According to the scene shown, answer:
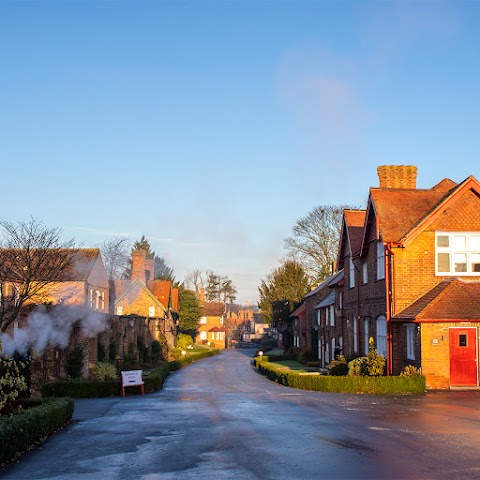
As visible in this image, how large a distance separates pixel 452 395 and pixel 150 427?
12.5 metres

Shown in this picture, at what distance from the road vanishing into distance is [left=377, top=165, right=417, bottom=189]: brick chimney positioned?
1539 centimetres

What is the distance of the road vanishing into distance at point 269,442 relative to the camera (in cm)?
1034

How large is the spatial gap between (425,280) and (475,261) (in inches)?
96.6

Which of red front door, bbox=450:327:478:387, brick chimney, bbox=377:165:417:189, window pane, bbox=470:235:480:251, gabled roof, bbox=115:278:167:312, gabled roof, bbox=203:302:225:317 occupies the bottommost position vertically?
red front door, bbox=450:327:478:387

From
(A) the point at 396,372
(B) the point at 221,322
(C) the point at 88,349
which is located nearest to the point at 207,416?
(A) the point at 396,372

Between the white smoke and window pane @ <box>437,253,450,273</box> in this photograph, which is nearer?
window pane @ <box>437,253,450,273</box>

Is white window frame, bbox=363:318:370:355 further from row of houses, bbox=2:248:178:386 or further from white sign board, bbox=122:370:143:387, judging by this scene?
row of houses, bbox=2:248:178:386

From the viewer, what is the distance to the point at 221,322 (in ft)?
375

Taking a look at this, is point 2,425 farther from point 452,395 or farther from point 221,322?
point 221,322

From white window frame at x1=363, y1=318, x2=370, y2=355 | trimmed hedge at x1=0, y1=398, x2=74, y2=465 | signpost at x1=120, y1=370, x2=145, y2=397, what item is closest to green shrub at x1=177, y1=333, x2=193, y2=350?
white window frame at x1=363, y1=318, x2=370, y2=355

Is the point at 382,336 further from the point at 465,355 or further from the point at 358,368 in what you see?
the point at 465,355

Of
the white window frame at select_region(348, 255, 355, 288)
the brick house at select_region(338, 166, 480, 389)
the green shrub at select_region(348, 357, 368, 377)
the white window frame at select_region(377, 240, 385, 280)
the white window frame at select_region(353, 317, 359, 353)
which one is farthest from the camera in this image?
the white window frame at select_region(348, 255, 355, 288)

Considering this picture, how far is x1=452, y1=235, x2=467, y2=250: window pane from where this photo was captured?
91.2 ft

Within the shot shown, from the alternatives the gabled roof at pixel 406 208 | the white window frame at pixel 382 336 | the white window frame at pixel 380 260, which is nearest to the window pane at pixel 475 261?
the gabled roof at pixel 406 208
